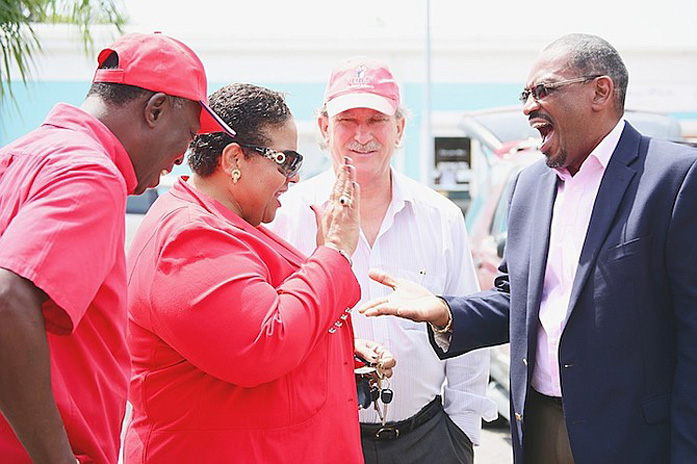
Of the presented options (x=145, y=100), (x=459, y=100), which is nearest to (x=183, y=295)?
(x=145, y=100)

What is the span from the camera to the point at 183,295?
79.0 inches

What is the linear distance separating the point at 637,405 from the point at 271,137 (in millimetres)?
1381

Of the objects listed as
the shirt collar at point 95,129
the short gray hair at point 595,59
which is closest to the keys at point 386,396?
the short gray hair at point 595,59

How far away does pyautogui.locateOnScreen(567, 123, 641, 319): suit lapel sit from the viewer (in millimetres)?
2455

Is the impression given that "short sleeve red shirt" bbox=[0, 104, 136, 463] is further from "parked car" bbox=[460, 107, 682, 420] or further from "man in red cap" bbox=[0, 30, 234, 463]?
"parked car" bbox=[460, 107, 682, 420]

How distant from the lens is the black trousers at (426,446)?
291 centimetres

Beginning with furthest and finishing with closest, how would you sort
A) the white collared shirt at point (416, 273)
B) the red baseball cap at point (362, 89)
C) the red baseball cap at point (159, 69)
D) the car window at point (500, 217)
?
the car window at point (500, 217), the red baseball cap at point (362, 89), the white collared shirt at point (416, 273), the red baseball cap at point (159, 69)

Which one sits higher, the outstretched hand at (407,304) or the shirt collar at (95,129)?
the shirt collar at (95,129)

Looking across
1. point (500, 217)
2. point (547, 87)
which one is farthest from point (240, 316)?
point (500, 217)

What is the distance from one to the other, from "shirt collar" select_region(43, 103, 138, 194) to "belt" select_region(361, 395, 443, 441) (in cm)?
150

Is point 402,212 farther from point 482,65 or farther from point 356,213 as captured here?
point 482,65

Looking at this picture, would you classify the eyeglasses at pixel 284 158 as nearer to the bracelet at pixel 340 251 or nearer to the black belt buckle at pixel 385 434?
the bracelet at pixel 340 251

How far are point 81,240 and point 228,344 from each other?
23.3 inches

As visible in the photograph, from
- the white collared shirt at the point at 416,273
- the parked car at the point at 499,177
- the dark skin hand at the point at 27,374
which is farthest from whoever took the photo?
the parked car at the point at 499,177
